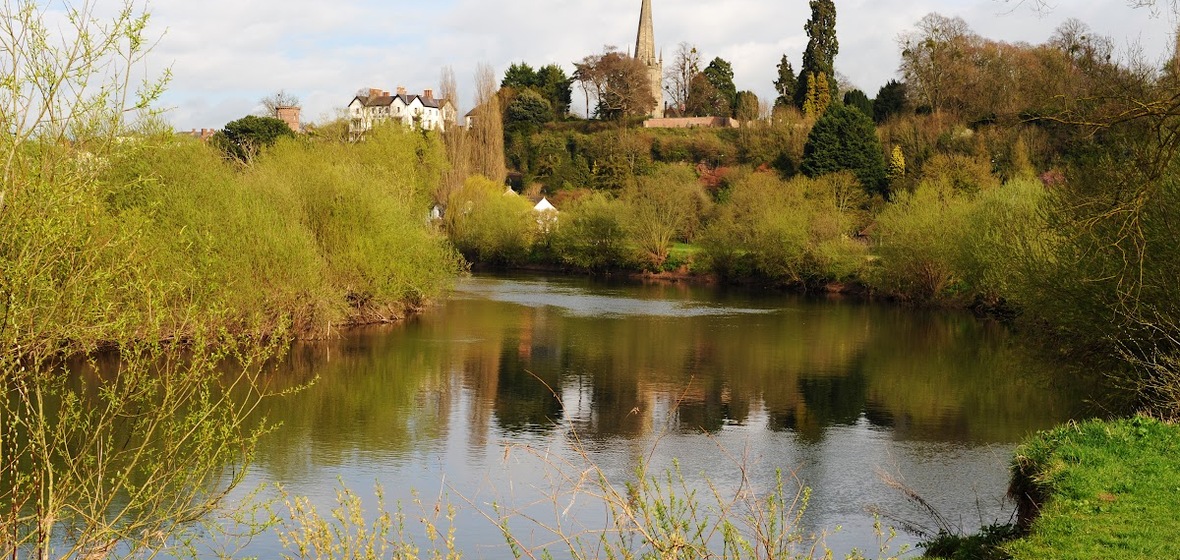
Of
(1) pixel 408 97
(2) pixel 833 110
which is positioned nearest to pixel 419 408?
(2) pixel 833 110

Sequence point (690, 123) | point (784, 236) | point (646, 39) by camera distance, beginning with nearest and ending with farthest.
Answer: point (784, 236) → point (690, 123) → point (646, 39)

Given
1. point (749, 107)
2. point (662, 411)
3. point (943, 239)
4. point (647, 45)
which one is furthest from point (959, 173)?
point (647, 45)

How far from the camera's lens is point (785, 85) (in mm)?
78000

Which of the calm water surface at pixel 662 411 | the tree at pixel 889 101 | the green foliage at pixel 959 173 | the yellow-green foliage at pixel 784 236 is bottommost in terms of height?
the calm water surface at pixel 662 411

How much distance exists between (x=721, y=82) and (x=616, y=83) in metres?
10.1

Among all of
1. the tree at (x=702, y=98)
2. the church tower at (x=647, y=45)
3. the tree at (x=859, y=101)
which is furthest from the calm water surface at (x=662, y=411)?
the church tower at (x=647, y=45)

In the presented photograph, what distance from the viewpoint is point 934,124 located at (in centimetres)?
6250

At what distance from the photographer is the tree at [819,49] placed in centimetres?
7388

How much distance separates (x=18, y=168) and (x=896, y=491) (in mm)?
11636

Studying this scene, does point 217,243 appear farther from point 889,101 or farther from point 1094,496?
point 889,101

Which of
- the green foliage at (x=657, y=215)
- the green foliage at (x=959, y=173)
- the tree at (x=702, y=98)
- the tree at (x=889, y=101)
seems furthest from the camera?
the tree at (x=702, y=98)

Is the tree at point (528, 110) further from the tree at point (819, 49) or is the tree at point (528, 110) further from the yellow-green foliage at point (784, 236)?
the yellow-green foliage at point (784, 236)

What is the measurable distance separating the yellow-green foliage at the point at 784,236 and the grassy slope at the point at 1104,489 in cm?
3487

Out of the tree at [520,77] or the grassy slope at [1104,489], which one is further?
the tree at [520,77]
